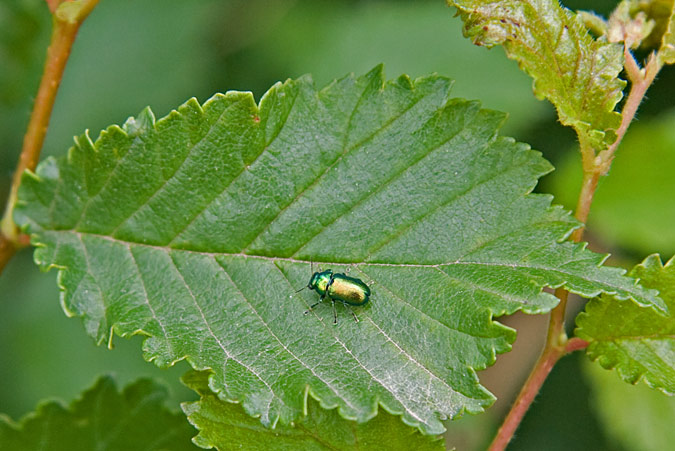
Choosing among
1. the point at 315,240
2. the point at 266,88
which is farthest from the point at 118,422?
the point at 266,88

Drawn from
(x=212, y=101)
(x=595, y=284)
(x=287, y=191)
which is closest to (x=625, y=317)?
(x=595, y=284)

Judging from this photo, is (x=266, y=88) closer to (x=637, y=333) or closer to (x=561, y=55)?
(x=561, y=55)

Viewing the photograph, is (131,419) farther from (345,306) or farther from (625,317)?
(625,317)

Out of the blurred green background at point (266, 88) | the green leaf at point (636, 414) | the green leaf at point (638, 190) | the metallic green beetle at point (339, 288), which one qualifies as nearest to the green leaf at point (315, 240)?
the metallic green beetle at point (339, 288)

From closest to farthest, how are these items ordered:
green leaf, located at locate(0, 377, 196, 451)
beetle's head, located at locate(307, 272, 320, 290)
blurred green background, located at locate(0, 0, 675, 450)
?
beetle's head, located at locate(307, 272, 320, 290) < green leaf, located at locate(0, 377, 196, 451) < blurred green background, located at locate(0, 0, 675, 450)

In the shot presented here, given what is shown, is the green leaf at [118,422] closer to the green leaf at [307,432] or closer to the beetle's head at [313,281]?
the green leaf at [307,432]

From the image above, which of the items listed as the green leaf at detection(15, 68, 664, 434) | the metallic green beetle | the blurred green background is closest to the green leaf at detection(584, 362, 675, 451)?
the blurred green background

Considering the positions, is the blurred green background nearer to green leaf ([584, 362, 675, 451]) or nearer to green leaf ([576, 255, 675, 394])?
green leaf ([584, 362, 675, 451])
